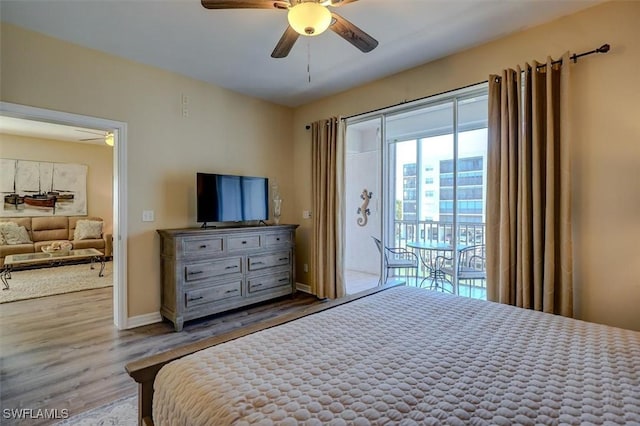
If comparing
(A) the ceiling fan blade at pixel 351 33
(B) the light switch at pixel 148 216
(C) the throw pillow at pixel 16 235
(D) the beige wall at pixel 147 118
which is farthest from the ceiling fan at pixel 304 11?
(C) the throw pillow at pixel 16 235

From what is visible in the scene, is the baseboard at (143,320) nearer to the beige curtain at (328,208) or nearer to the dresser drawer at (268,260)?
the dresser drawer at (268,260)

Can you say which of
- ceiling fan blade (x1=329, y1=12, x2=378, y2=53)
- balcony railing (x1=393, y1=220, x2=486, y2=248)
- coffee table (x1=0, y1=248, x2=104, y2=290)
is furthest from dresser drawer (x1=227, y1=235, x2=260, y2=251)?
coffee table (x1=0, y1=248, x2=104, y2=290)

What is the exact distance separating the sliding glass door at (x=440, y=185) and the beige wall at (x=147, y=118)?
70.6 inches

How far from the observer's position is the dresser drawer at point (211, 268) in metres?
3.32

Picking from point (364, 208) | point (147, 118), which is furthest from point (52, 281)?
point (364, 208)

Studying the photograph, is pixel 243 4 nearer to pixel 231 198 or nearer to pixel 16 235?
pixel 231 198

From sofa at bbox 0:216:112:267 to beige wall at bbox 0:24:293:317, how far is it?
4.23 meters

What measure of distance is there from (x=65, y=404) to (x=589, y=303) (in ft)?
12.6

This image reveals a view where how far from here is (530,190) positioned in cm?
254

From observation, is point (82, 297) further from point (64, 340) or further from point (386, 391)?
point (386, 391)

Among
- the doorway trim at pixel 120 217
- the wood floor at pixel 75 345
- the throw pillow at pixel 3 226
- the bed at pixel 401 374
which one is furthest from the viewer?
the throw pillow at pixel 3 226

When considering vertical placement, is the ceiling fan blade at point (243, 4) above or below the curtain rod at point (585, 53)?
above

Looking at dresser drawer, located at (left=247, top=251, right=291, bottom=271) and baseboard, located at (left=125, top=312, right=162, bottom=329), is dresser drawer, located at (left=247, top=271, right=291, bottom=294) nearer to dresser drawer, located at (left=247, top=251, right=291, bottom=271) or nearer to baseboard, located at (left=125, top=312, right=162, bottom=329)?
dresser drawer, located at (left=247, top=251, right=291, bottom=271)

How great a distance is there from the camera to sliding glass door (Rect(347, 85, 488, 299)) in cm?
333
